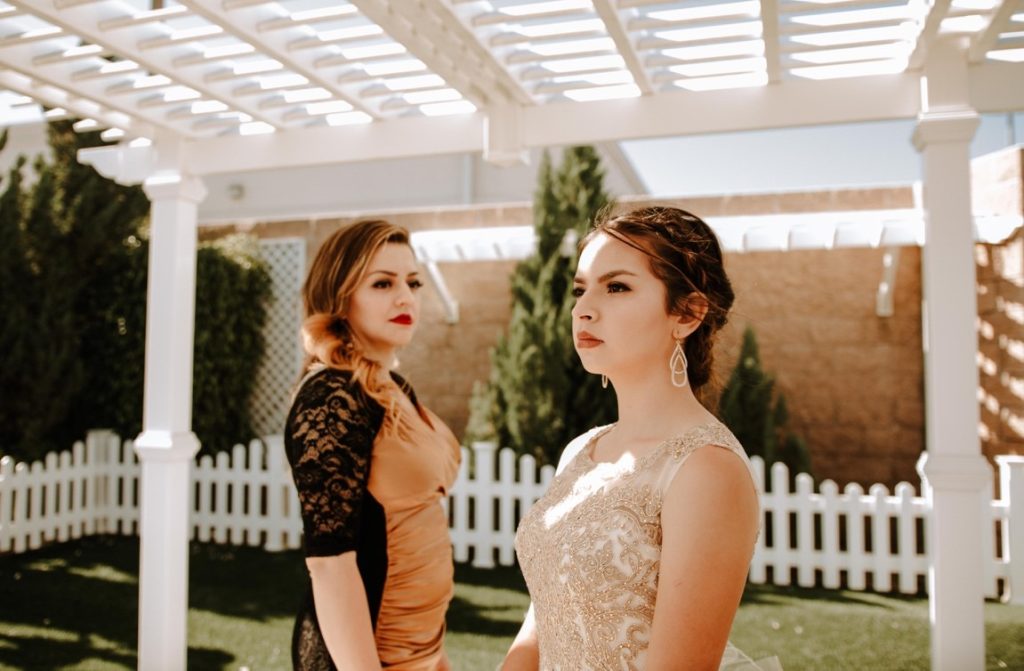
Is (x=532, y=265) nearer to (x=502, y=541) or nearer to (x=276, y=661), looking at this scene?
(x=502, y=541)

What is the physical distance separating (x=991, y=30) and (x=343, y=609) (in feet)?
9.44

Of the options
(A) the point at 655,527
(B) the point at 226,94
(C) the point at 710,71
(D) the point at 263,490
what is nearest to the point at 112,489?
(D) the point at 263,490

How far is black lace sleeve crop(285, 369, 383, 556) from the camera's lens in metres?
1.82

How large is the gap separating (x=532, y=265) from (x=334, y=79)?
14.1 ft

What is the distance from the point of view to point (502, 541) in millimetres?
6883

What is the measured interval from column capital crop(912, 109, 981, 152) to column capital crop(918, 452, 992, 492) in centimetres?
122

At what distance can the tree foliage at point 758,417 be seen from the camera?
23.2 feet

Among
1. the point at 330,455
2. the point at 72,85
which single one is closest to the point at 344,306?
the point at 330,455

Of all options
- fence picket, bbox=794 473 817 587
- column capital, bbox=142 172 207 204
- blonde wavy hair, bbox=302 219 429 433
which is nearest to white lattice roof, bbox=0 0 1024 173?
column capital, bbox=142 172 207 204

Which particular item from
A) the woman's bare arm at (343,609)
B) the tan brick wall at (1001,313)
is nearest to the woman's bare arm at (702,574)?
the woman's bare arm at (343,609)

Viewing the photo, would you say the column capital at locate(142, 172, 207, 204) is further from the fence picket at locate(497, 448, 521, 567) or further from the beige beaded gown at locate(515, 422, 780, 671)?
the fence picket at locate(497, 448, 521, 567)

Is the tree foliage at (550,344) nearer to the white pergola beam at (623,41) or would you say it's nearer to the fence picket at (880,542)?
the fence picket at (880,542)

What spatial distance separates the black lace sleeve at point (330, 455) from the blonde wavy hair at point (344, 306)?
0.07 meters

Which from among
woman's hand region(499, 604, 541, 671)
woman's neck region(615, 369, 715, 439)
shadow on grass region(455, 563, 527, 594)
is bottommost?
shadow on grass region(455, 563, 527, 594)
